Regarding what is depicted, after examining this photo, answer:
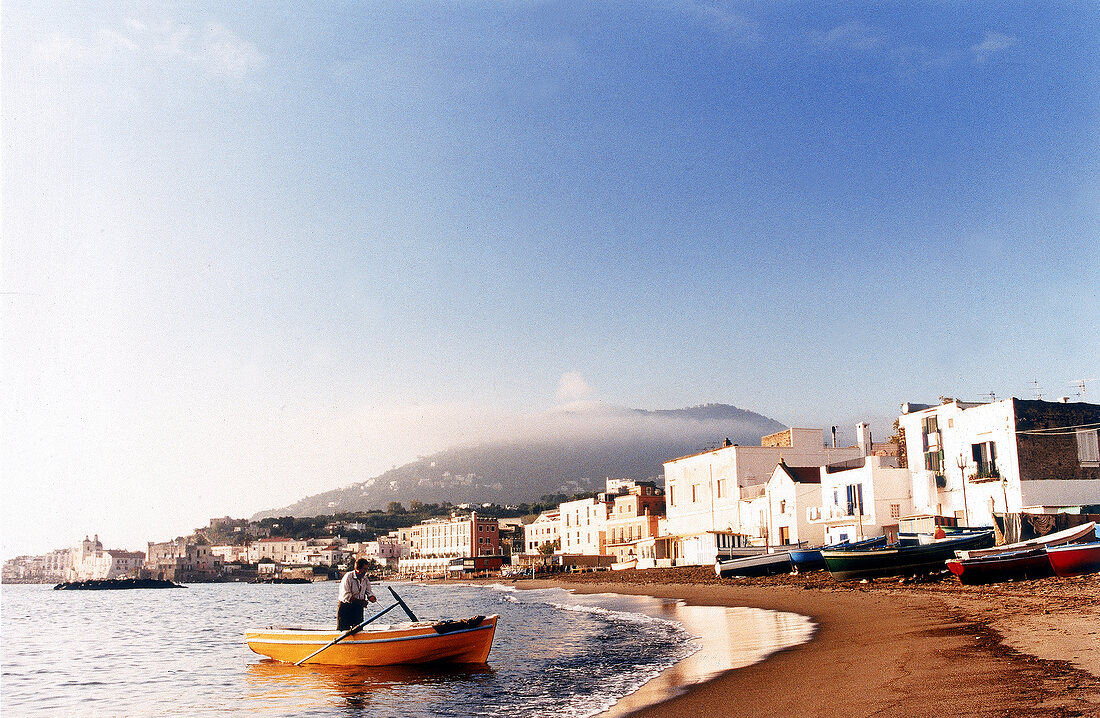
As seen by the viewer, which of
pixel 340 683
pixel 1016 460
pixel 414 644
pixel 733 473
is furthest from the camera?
pixel 733 473

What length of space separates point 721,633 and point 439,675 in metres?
8.26

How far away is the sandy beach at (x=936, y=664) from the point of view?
1014cm

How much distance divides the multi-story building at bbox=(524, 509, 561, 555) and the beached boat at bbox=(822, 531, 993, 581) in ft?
267

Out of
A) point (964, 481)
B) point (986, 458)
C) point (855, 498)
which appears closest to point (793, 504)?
point (855, 498)

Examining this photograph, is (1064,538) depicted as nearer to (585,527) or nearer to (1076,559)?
(1076,559)

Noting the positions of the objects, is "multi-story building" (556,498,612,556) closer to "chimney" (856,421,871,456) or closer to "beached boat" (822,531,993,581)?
"chimney" (856,421,871,456)

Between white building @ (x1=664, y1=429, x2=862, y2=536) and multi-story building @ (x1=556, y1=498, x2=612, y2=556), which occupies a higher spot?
white building @ (x1=664, y1=429, x2=862, y2=536)

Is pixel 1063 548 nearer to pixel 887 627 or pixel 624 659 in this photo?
pixel 887 627

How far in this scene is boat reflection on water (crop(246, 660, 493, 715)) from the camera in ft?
50.9

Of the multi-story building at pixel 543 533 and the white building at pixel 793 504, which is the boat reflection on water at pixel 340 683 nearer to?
the white building at pixel 793 504

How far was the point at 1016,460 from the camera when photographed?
138ft

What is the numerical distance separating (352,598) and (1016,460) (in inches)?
1435

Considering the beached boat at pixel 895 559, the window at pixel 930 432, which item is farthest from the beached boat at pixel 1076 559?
the window at pixel 930 432

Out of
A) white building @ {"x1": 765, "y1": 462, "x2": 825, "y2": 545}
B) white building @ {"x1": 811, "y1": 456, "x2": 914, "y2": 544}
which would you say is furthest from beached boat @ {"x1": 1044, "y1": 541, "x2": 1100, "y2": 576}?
white building @ {"x1": 765, "y1": 462, "x2": 825, "y2": 545}
